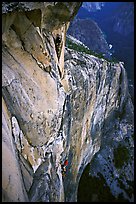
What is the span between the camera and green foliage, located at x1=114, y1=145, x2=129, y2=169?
25520 millimetres

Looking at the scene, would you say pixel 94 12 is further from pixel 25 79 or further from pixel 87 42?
pixel 25 79

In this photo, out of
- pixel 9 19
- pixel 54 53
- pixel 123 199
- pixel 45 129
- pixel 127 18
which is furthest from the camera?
pixel 127 18

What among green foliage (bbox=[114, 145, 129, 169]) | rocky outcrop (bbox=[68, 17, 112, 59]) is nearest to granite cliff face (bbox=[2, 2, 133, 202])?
green foliage (bbox=[114, 145, 129, 169])

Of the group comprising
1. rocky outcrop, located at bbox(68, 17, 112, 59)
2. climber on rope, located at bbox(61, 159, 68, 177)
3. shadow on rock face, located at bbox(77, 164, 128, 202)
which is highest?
rocky outcrop, located at bbox(68, 17, 112, 59)

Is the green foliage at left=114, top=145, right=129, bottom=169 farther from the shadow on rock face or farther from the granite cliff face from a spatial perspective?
the granite cliff face

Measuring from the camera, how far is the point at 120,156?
26016 millimetres

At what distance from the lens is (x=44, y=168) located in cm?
1115

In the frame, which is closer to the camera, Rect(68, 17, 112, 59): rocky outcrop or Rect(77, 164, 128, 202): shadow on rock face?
Rect(77, 164, 128, 202): shadow on rock face

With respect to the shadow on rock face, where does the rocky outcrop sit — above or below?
above

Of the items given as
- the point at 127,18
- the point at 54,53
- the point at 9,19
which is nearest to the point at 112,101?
the point at 54,53

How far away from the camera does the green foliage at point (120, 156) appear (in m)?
25.5

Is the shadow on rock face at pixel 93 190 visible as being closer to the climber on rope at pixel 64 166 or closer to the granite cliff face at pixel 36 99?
the granite cliff face at pixel 36 99

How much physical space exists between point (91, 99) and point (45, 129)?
8640 millimetres

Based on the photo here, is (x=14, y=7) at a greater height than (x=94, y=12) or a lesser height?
lesser
